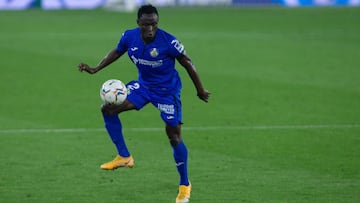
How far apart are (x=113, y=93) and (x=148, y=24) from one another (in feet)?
3.01

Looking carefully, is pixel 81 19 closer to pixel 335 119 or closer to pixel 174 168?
pixel 335 119

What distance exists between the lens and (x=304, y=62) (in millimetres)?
24375

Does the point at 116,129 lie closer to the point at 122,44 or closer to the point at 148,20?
the point at 122,44

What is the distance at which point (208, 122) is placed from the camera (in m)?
16.2

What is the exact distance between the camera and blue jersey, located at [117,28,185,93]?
414 inches

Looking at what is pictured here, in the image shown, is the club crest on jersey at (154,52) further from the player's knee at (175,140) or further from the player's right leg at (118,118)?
the player's knee at (175,140)

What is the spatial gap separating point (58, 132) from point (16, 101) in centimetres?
344

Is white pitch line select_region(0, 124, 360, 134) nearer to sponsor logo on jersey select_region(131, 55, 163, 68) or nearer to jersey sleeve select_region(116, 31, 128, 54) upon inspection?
jersey sleeve select_region(116, 31, 128, 54)

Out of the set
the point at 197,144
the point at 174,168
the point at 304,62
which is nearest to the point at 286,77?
the point at 304,62

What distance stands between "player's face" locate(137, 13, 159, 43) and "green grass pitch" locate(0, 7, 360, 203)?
1.88 meters

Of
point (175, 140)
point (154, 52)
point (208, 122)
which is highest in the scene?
point (154, 52)

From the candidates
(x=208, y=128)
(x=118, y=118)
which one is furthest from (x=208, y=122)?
(x=118, y=118)

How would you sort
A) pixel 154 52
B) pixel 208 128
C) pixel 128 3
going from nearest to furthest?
pixel 154 52, pixel 208 128, pixel 128 3

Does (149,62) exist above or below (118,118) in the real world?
above
